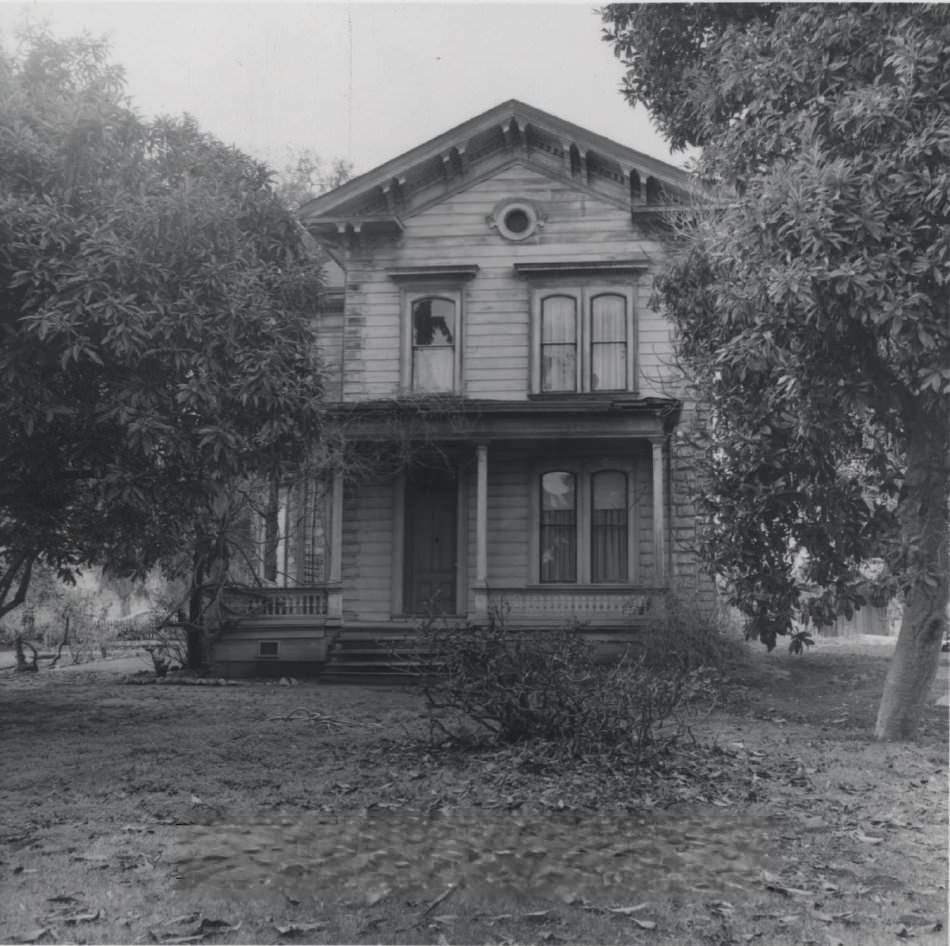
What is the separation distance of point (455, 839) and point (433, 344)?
569 inches

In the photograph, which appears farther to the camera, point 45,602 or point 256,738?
point 45,602

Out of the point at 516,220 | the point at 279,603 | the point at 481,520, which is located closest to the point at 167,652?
the point at 279,603

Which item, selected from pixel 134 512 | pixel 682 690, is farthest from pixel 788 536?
pixel 134 512

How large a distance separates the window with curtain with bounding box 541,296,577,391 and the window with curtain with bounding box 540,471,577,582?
1784 millimetres

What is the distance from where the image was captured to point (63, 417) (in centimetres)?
1095

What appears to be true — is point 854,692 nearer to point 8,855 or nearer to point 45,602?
point 8,855

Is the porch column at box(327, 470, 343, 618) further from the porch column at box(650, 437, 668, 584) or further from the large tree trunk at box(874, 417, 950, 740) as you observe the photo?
the large tree trunk at box(874, 417, 950, 740)

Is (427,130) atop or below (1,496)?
atop

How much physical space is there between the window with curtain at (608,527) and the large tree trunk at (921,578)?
27.8 ft

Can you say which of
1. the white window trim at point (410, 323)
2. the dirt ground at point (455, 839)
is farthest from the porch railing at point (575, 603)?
the dirt ground at point (455, 839)

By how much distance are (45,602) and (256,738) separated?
798 inches

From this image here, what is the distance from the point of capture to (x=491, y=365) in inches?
793

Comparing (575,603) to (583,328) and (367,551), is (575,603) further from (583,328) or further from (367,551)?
(583,328)

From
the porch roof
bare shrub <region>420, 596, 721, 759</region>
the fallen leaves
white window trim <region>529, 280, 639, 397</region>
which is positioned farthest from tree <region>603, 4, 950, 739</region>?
white window trim <region>529, 280, 639, 397</region>
